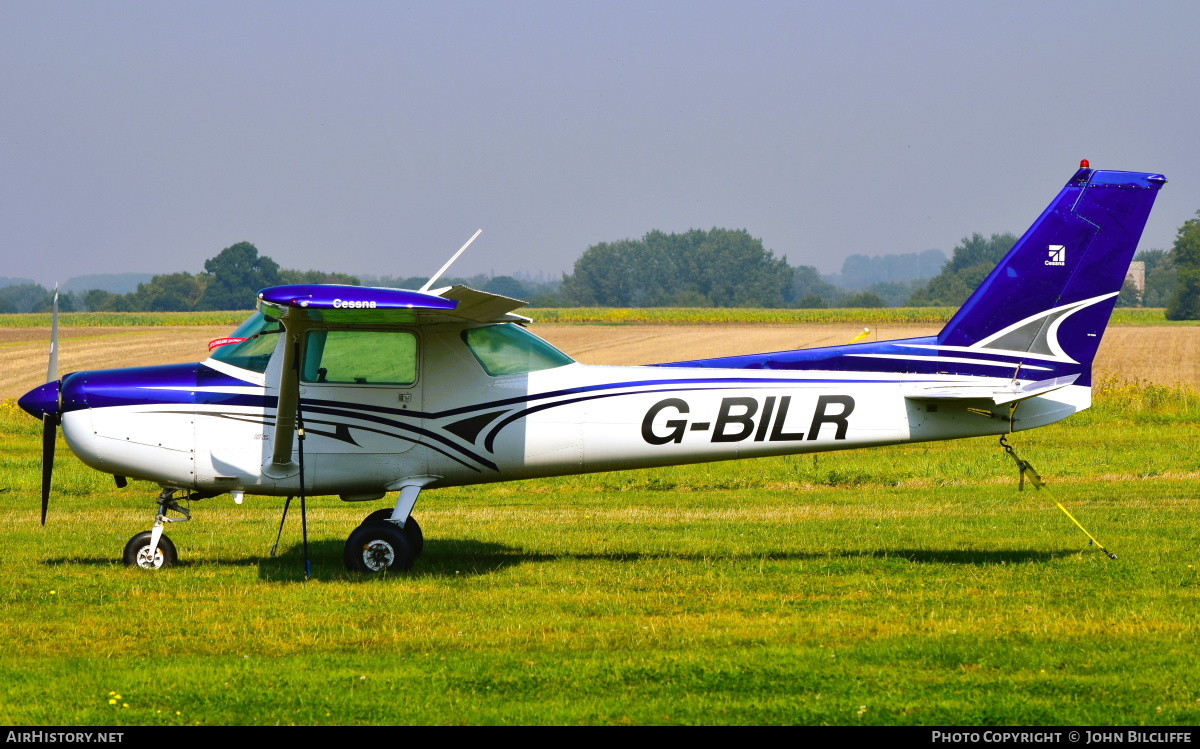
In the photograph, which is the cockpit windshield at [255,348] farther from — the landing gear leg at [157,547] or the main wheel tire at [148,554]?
the main wheel tire at [148,554]

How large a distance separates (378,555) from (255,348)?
2.13m

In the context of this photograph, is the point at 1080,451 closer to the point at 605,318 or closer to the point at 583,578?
the point at 583,578

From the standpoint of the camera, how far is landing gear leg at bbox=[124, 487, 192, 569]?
10320mm

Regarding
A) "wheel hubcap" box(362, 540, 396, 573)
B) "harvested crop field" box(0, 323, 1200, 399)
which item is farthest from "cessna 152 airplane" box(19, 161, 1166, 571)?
"harvested crop field" box(0, 323, 1200, 399)

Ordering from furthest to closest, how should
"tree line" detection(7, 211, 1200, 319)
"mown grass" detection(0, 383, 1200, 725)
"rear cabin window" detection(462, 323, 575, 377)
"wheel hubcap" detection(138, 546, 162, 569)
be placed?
1. "tree line" detection(7, 211, 1200, 319)
2. "wheel hubcap" detection(138, 546, 162, 569)
3. "rear cabin window" detection(462, 323, 575, 377)
4. "mown grass" detection(0, 383, 1200, 725)

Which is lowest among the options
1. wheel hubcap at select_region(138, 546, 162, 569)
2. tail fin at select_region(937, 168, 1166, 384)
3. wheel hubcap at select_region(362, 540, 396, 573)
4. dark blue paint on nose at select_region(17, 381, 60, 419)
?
wheel hubcap at select_region(138, 546, 162, 569)

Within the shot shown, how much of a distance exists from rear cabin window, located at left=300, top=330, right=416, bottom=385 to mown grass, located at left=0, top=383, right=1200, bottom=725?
173 cm

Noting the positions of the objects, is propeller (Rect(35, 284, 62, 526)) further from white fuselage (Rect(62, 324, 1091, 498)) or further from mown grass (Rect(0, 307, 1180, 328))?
mown grass (Rect(0, 307, 1180, 328))

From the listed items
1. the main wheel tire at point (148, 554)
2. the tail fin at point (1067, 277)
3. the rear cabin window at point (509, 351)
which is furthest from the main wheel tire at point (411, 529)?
the tail fin at point (1067, 277)

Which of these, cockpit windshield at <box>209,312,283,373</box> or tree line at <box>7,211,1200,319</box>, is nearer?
cockpit windshield at <box>209,312,283,373</box>

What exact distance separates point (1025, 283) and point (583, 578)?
470 cm

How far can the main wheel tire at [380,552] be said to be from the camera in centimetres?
1002

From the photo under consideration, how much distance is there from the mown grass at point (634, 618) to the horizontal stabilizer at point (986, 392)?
1475 millimetres

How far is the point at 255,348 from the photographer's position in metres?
10.2
